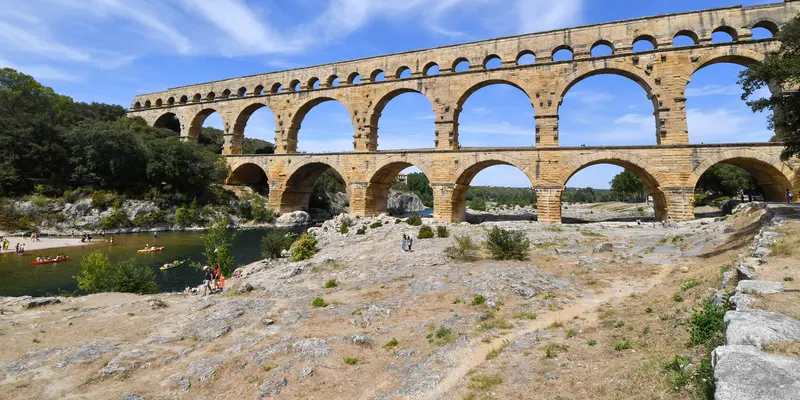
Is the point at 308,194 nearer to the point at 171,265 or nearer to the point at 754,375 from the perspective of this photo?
the point at 171,265

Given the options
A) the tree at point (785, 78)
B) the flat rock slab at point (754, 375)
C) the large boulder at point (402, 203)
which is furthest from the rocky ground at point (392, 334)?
the large boulder at point (402, 203)

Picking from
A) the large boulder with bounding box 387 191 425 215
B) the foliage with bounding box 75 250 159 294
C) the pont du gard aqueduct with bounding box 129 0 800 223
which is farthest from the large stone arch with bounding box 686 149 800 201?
the large boulder with bounding box 387 191 425 215

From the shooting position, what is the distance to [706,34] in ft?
74.7

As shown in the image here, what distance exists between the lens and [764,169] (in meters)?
21.8

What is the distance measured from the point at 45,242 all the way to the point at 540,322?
3157 cm

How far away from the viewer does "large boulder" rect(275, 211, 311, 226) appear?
34.5m

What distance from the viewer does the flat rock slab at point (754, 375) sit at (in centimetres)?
245

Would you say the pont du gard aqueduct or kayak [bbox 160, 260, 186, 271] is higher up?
the pont du gard aqueduct

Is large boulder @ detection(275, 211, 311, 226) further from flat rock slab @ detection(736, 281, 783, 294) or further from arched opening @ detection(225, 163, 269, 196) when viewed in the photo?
flat rock slab @ detection(736, 281, 783, 294)

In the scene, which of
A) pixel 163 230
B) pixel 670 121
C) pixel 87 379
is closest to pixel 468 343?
pixel 87 379

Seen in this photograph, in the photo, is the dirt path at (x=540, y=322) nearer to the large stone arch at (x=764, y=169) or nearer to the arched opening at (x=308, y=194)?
the large stone arch at (x=764, y=169)

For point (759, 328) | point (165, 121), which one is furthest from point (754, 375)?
point (165, 121)

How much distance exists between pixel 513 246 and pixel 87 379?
11920 mm

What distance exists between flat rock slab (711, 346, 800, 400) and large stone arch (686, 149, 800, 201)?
2358cm
